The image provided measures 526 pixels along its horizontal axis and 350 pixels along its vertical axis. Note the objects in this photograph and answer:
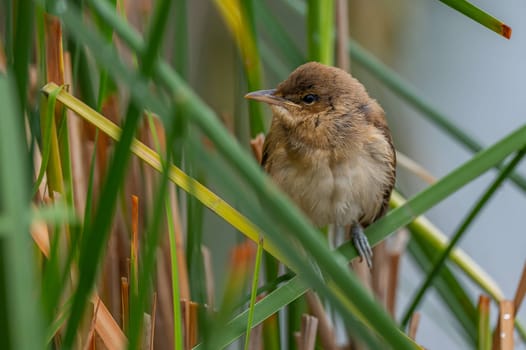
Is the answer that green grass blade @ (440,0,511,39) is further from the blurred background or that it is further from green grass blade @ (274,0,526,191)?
green grass blade @ (274,0,526,191)

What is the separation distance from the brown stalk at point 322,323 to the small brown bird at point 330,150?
188 mm

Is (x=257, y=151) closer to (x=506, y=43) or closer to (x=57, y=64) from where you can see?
(x=57, y=64)

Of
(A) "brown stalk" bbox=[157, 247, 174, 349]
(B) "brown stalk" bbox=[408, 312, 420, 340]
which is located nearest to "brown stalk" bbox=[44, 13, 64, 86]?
(A) "brown stalk" bbox=[157, 247, 174, 349]

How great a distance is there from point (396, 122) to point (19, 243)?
114 inches

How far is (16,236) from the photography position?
722 millimetres

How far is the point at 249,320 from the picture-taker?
111 cm

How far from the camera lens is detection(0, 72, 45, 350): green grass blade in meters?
0.70

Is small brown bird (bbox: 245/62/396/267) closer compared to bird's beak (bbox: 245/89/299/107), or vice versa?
bird's beak (bbox: 245/89/299/107)

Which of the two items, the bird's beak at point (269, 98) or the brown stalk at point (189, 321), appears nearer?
the brown stalk at point (189, 321)

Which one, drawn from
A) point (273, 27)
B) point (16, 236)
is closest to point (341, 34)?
point (273, 27)

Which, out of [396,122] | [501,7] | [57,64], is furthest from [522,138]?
[501,7]

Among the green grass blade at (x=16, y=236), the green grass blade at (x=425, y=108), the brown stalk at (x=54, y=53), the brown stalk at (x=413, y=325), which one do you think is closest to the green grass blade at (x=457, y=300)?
the brown stalk at (x=413, y=325)

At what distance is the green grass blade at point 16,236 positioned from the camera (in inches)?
27.5

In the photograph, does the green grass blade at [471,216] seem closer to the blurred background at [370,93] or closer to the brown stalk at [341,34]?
the blurred background at [370,93]
